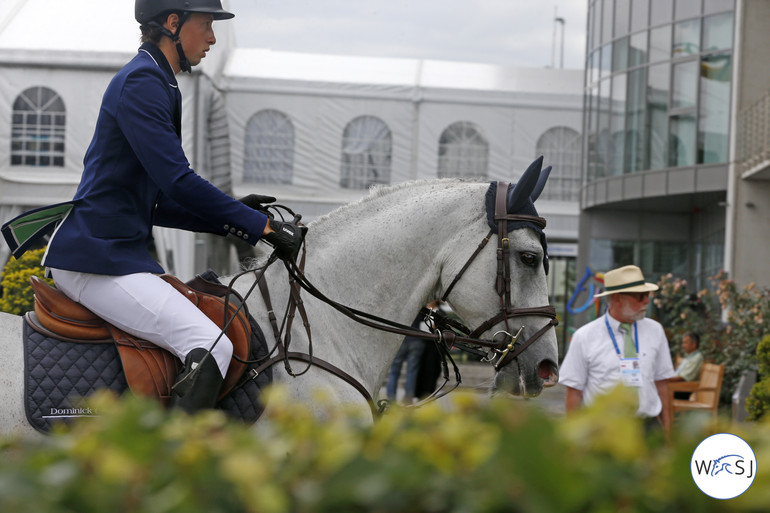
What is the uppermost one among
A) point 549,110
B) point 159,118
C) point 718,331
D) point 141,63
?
point 549,110

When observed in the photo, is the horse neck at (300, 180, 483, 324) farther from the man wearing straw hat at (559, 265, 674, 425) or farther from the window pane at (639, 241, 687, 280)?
the window pane at (639, 241, 687, 280)

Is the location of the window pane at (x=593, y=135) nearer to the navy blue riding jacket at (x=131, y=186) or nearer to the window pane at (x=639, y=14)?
the window pane at (x=639, y=14)

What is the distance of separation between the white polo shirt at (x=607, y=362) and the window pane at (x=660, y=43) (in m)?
17.4

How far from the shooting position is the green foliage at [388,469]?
101 cm

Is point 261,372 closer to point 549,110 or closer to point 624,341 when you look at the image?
point 624,341

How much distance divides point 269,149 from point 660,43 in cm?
1038

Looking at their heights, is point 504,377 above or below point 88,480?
below

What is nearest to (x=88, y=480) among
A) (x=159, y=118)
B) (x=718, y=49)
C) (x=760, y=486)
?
(x=760, y=486)

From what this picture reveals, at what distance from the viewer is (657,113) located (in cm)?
2194

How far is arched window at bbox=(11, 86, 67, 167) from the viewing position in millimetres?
18672

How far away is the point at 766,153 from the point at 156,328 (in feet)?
54.2

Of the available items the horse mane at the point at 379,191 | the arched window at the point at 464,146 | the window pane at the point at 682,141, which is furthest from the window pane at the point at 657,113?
the horse mane at the point at 379,191

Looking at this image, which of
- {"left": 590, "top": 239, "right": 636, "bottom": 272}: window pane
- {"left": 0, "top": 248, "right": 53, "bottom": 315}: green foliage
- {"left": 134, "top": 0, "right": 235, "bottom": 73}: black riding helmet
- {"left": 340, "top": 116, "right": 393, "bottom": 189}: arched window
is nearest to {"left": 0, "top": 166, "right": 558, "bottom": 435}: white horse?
{"left": 134, "top": 0, "right": 235, "bottom": 73}: black riding helmet

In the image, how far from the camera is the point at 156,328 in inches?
116
